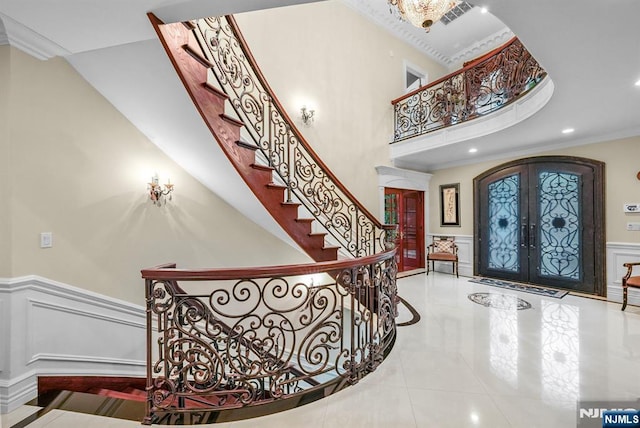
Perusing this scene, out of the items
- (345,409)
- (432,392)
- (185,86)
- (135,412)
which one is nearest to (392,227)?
(432,392)

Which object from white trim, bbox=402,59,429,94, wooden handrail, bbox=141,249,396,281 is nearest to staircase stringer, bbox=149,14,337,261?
wooden handrail, bbox=141,249,396,281

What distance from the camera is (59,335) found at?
243 cm

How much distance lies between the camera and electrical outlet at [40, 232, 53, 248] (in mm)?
2342

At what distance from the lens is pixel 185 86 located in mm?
2191

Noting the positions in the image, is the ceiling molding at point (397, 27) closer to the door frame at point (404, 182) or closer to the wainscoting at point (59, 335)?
the door frame at point (404, 182)

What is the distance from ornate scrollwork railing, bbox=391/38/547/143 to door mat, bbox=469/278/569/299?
10.6ft

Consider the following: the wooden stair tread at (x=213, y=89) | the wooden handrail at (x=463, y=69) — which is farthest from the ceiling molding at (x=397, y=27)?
the wooden stair tread at (x=213, y=89)

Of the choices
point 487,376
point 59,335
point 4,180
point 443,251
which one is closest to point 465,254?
point 443,251

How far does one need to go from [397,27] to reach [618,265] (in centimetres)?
641

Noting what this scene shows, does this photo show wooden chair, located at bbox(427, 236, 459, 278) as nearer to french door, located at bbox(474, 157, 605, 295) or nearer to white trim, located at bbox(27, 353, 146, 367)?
french door, located at bbox(474, 157, 605, 295)

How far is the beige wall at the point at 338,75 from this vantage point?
4.80 m

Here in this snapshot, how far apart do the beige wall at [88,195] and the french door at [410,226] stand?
4547 mm

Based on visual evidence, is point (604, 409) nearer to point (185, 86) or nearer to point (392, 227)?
point (392, 227)

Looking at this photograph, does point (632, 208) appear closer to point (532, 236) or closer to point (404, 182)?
point (532, 236)
